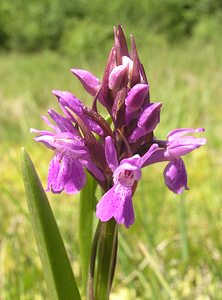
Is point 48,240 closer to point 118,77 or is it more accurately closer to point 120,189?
point 120,189

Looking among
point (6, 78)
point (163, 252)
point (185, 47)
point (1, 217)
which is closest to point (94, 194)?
point (163, 252)

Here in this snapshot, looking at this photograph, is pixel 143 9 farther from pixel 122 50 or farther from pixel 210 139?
pixel 122 50

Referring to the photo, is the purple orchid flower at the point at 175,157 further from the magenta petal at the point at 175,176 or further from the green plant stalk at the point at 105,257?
the green plant stalk at the point at 105,257

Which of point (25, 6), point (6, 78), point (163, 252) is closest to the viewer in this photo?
point (163, 252)

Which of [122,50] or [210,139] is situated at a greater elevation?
[210,139]

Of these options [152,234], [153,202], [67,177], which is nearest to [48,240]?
[67,177]

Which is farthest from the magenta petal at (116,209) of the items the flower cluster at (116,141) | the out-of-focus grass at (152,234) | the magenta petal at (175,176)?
the out-of-focus grass at (152,234)

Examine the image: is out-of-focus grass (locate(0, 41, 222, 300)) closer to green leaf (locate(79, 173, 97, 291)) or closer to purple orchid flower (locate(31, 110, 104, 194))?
green leaf (locate(79, 173, 97, 291))
